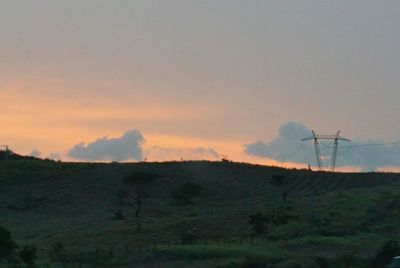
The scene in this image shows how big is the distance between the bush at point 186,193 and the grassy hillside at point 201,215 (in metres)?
0.53

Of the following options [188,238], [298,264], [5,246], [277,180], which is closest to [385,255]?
[298,264]

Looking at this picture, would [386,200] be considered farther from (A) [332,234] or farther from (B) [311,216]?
(A) [332,234]

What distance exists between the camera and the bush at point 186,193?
113m

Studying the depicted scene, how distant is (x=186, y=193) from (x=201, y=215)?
46.3ft

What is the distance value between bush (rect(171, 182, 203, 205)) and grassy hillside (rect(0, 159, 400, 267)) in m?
0.53

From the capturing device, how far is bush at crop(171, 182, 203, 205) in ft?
371

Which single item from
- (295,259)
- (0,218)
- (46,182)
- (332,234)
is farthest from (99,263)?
(46,182)

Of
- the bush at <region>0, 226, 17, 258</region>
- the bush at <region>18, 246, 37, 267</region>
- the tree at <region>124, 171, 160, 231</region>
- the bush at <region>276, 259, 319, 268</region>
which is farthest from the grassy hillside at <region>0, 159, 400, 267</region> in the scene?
the bush at <region>0, 226, 17, 258</region>

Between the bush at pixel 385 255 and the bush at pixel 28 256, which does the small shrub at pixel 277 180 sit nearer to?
the bush at pixel 385 255

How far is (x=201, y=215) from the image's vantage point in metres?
101

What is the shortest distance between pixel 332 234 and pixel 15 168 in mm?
62852

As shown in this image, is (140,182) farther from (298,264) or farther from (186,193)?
(298,264)

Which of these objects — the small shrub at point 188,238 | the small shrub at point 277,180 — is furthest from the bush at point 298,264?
the small shrub at point 277,180

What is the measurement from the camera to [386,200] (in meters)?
98.3
